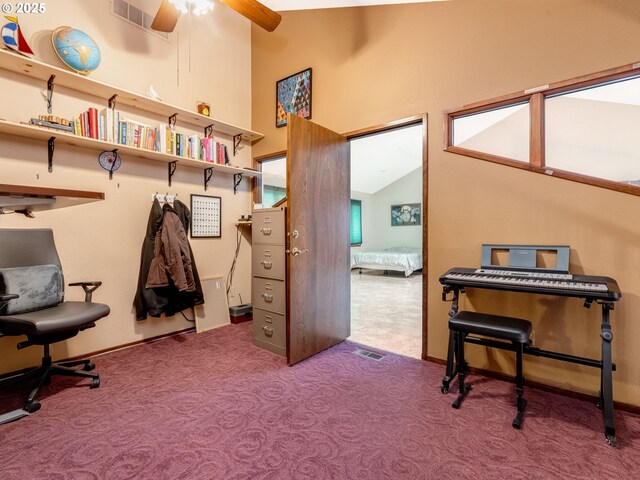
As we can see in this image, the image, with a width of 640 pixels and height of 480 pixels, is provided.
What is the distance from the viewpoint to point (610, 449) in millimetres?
1489

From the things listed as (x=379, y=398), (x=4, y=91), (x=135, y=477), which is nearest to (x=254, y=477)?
(x=135, y=477)

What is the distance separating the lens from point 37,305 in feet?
6.82

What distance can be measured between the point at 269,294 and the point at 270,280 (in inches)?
5.0

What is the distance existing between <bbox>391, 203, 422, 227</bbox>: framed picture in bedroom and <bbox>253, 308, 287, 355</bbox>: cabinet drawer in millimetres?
6663

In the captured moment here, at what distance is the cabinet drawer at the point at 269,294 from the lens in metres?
2.69

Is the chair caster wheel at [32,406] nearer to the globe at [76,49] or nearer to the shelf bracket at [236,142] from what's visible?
the globe at [76,49]

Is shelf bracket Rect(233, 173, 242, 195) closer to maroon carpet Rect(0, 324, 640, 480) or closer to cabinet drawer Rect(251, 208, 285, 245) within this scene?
cabinet drawer Rect(251, 208, 285, 245)

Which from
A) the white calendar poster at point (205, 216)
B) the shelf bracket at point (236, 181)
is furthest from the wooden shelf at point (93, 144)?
the white calendar poster at point (205, 216)

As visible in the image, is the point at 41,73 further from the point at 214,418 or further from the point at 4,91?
the point at 214,418

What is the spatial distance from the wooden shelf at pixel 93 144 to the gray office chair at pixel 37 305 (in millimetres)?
709

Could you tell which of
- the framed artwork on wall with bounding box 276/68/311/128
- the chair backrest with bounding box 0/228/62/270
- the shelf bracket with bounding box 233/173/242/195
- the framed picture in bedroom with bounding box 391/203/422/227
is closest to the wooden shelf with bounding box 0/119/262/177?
the shelf bracket with bounding box 233/173/242/195

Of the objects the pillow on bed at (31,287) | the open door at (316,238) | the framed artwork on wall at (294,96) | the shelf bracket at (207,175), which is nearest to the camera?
the pillow on bed at (31,287)

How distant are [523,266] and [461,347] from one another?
0.68 m

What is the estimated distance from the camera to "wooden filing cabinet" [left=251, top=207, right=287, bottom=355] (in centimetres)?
268
